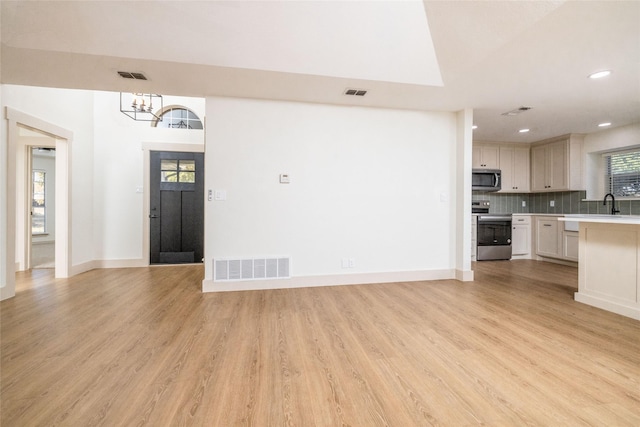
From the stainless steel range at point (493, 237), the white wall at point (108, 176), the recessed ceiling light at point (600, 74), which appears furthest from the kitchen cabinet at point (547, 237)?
the white wall at point (108, 176)

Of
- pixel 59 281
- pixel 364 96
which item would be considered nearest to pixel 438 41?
pixel 364 96

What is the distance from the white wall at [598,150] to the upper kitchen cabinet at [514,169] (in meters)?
0.94

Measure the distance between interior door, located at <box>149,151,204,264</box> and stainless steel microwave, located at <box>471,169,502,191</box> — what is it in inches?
210

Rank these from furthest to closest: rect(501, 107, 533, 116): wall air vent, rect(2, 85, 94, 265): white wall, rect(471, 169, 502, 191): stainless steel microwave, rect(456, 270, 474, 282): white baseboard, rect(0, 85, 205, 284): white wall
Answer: rect(471, 169, 502, 191): stainless steel microwave
rect(0, 85, 205, 284): white wall
rect(456, 270, 474, 282): white baseboard
rect(501, 107, 533, 116): wall air vent
rect(2, 85, 94, 265): white wall

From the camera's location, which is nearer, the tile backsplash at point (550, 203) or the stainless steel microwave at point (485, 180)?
the tile backsplash at point (550, 203)

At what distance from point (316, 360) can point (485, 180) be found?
Result: 5.19 meters

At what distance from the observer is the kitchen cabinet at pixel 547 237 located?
16.4 ft

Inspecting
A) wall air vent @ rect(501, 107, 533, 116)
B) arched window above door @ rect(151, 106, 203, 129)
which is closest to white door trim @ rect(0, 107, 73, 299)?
arched window above door @ rect(151, 106, 203, 129)

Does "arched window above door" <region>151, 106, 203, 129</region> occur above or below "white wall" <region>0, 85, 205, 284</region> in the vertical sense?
above

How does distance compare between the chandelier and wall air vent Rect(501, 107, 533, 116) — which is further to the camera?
the chandelier

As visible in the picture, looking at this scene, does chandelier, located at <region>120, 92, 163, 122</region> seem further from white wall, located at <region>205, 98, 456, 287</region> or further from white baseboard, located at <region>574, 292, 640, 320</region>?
white baseboard, located at <region>574, 292, 640, 320</region>

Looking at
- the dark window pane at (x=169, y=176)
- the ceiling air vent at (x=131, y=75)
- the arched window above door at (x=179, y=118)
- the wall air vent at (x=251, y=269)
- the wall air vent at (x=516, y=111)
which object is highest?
the arched window above door at (x=179, y=118)

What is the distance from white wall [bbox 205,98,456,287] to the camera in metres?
3.30

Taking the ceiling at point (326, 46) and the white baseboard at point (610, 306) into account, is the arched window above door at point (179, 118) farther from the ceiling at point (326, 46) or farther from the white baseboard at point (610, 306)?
the white baseboard at point (610, 306)
